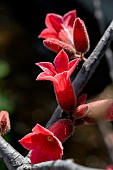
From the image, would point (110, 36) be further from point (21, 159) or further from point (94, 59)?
point (21, 159)

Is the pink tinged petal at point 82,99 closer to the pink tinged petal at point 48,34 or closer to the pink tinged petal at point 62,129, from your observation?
the pink tinged petal at point 62,129

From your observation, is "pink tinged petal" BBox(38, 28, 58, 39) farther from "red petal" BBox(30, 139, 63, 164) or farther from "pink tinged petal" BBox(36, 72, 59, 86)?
"red petal" BBox(30, 139, 63, 164)

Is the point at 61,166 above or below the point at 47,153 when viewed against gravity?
above

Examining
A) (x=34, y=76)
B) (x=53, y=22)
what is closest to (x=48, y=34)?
(x=53, y=22)

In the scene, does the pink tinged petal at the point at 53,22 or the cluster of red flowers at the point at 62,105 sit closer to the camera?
the cluster of red flowers at the point at 62,105

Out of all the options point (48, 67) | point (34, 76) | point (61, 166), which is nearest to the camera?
point (61, 166)

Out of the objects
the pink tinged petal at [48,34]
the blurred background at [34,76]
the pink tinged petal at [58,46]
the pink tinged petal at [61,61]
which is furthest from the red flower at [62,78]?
the blurred background at [34,76]

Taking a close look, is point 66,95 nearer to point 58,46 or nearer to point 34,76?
point 58,46
